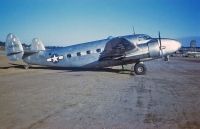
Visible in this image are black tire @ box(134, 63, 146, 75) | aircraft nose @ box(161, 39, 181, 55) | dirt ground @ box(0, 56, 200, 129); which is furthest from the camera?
aircraft nose @ box(161, 39, 181, 55)

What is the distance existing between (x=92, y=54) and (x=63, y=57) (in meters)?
2.64

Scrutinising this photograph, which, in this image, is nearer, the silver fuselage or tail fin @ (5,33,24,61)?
the silver fuselage

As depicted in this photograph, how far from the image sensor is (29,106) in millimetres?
8695

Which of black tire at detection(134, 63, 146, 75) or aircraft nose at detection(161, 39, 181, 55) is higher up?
aircraft nose at detection(161, 39, 181, 55)

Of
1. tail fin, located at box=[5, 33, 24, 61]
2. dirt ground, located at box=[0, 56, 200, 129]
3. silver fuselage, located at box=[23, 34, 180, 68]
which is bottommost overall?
dirt ground, located at box=[0, 56, 200, 129]

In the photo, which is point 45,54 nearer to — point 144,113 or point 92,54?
point 92,54

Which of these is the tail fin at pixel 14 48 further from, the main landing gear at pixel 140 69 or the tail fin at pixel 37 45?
the main landing gear at pixel 140 69

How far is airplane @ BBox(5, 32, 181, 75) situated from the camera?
63.7 feet

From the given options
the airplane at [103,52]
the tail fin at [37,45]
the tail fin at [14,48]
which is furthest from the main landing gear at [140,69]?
the tail fin at [14,48]

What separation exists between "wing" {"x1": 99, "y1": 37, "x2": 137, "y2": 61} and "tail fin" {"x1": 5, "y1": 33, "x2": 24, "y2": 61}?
8110 millimetres

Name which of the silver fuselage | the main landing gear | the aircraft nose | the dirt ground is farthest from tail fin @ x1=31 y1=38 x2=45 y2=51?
the dirt ground

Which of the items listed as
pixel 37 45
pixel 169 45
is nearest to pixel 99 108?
pixel 169 45

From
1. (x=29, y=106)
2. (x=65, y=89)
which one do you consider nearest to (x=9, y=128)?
(x=29, y=106)

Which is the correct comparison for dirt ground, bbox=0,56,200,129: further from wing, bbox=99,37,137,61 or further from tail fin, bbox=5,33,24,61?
tail fin, bbox=5,33,24,61
